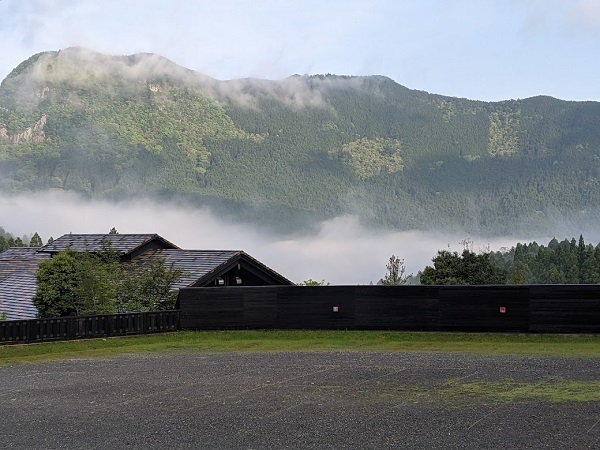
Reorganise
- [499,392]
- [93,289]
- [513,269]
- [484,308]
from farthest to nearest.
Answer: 1. [513,269]
2. [93,289]
3. [484,308]
4. [499,392]

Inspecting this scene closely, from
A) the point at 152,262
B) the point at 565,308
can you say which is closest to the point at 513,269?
the point at 152,262

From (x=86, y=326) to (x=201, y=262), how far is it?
10177 millimetres

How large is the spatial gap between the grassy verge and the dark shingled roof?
26.5 feet

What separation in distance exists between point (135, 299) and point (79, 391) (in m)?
17.4

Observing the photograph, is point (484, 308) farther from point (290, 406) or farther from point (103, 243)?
point (103, 243)

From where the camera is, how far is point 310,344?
3025 centimetres

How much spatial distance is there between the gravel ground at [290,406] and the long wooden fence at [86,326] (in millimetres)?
5151

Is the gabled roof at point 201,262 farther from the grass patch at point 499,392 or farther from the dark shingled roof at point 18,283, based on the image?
the grass patch at point 499,392

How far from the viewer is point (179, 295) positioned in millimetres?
34156

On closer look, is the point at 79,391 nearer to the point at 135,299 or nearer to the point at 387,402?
the point at 387,402

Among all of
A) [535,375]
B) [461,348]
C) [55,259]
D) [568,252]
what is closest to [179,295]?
[55,259]

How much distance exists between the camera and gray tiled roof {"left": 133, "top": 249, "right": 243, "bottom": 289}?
3862 cm

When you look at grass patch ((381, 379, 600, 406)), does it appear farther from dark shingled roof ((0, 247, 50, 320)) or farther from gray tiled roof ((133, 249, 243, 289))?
dark shingled roof ((0, 247, 50, 320))

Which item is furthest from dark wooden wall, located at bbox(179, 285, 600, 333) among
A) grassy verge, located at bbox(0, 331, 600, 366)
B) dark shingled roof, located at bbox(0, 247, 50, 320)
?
dark shingled roof, located at bbox(0, 247, 50, 320)
